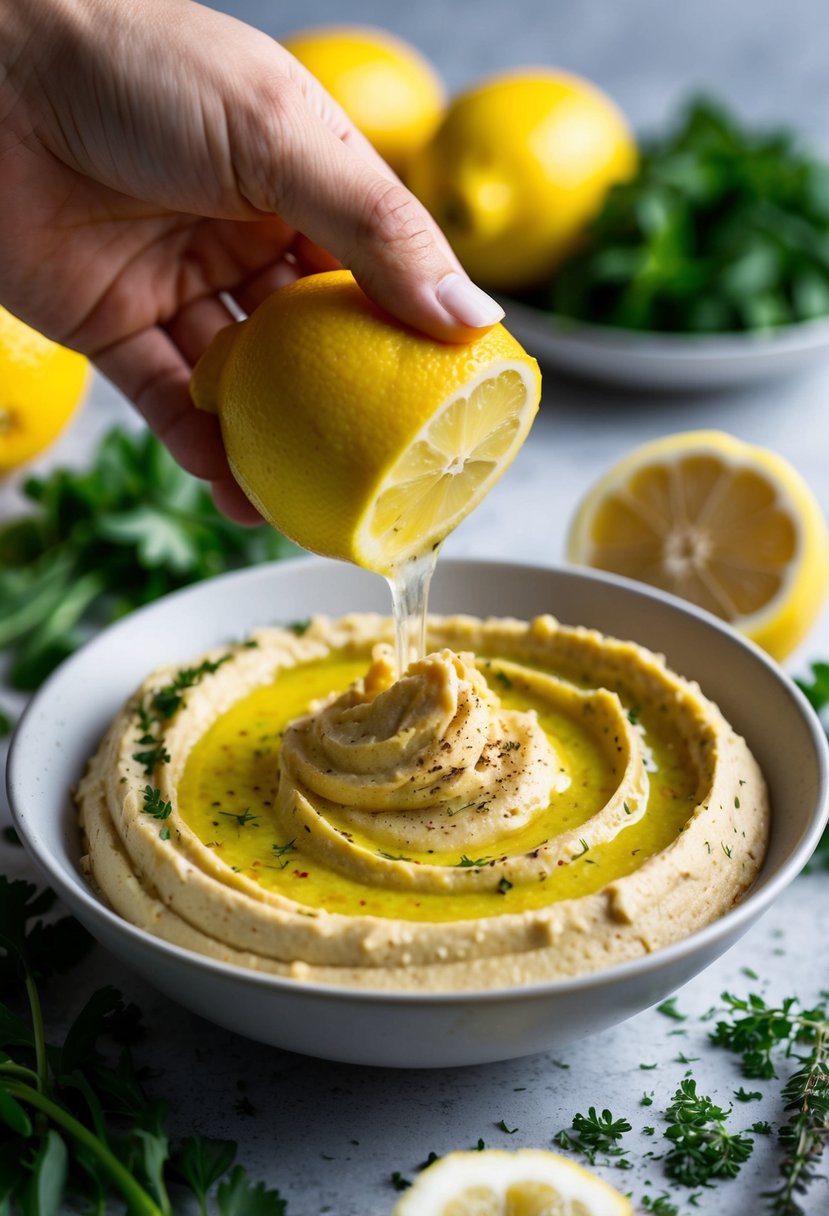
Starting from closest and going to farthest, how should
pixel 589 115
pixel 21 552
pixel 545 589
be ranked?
pixel 545 589 < pixel 21 552 < pixel 589 115

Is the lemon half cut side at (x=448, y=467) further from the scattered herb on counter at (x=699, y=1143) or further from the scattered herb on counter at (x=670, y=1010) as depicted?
the scattered herb on counter at (x=699, y=1143)

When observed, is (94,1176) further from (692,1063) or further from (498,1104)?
(692,1063)

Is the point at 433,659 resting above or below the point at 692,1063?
above

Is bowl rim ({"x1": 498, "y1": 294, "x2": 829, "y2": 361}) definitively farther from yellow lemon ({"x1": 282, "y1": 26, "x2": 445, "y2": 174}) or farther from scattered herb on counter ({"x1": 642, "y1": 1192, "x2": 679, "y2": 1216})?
scattered herb on counter ({"x1": 642, "y1": 1192, "x2": 679, "y2": 1216})

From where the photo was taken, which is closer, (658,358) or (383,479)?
(383,479)

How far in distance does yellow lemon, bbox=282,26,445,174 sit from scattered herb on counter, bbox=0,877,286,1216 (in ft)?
18.8

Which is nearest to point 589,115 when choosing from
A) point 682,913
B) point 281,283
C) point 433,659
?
point 281,283

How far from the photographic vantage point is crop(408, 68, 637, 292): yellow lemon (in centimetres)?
743

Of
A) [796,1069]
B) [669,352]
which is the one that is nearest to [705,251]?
[669,352]

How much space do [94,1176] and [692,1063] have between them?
1575 millimetres

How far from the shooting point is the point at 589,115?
25.5ft

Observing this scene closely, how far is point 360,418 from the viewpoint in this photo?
11.4ft

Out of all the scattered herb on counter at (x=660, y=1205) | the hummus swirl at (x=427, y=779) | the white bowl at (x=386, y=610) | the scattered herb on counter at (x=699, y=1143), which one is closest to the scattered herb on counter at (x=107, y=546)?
the white bowl at (x=386, y=610)

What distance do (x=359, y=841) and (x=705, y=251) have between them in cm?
495
